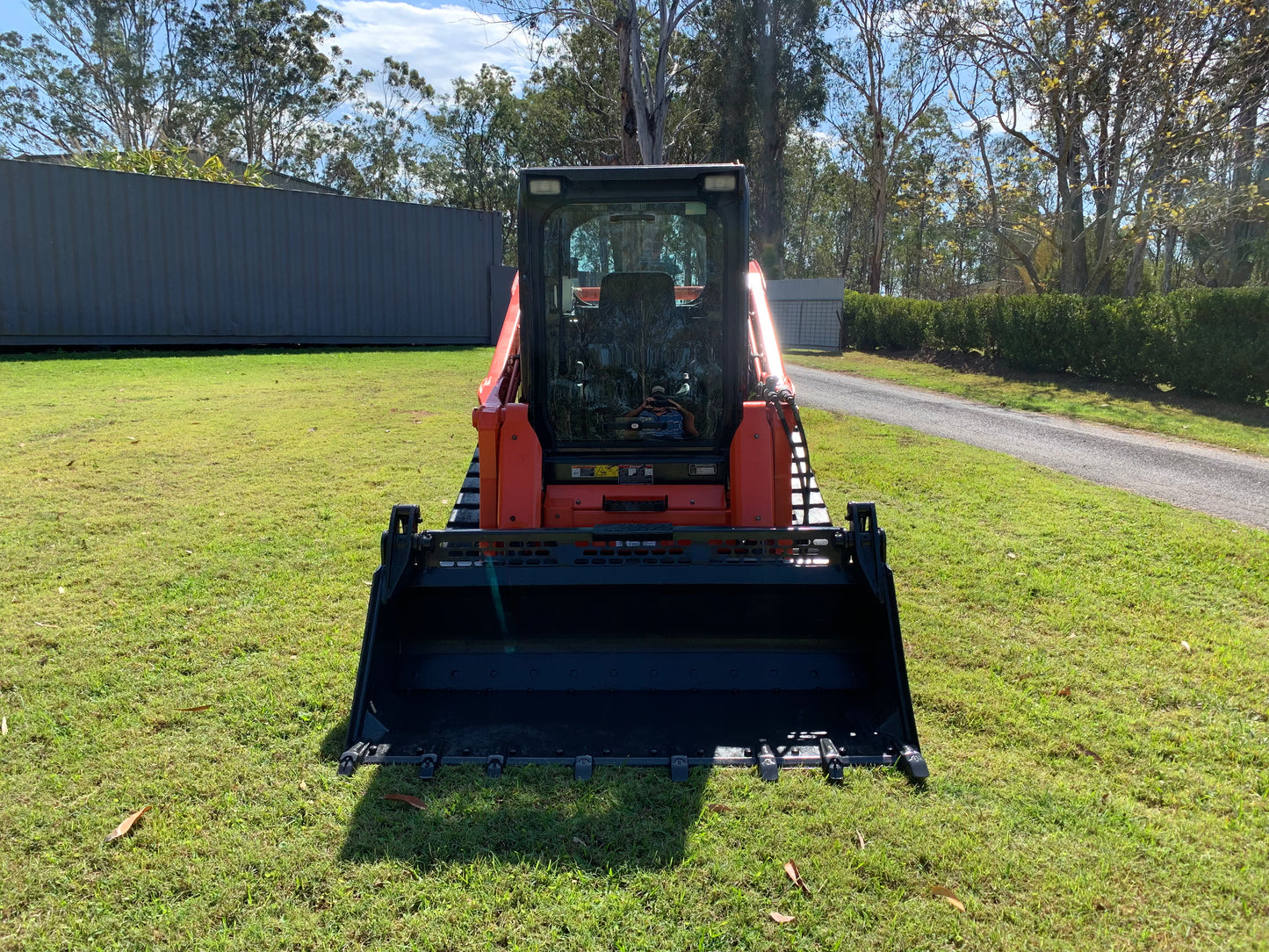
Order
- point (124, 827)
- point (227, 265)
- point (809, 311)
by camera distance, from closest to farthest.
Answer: point (124, 827)
point (227, 265)
point (809, 311)

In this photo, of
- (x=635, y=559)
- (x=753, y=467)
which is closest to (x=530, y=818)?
(x=635, y=559)

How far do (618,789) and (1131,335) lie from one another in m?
15.5

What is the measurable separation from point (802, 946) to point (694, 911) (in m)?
0.34

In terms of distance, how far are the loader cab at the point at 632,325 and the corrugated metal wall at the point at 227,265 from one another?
53.4ft

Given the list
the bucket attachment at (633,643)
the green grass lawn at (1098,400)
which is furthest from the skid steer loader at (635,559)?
the green grass lawn at (1098,400)

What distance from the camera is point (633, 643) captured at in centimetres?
396

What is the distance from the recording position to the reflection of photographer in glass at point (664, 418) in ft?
15.5

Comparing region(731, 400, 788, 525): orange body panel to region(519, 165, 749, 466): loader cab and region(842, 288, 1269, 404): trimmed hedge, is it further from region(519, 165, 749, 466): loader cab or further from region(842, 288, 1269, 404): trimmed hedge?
region(842, 288, 1269, 404): trimmed hedge

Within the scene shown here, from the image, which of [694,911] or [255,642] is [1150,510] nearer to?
[694,911]

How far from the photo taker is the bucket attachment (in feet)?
11.8

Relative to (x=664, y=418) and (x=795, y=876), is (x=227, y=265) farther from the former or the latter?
(x=795, y=876)

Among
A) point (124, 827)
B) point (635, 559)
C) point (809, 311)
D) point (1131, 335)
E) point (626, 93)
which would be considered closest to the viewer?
point (124, 827)

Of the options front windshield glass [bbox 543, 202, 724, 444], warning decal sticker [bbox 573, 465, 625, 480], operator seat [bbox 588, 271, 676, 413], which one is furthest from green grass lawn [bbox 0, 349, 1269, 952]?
operator seat [bbox 588, 271, 676, 413]

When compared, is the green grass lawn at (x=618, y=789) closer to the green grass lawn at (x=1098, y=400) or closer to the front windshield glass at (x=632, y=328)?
the front windshield glass at (x=632, y=328)
